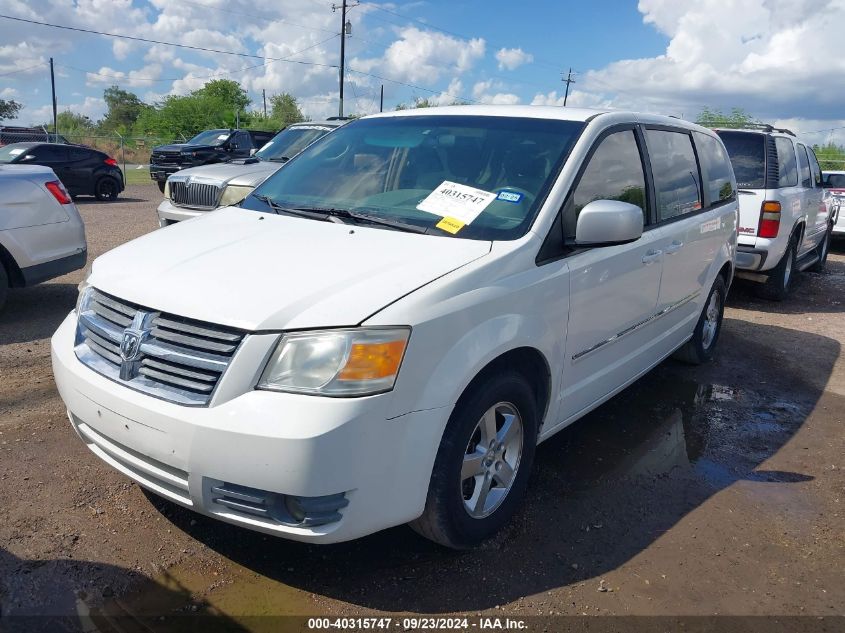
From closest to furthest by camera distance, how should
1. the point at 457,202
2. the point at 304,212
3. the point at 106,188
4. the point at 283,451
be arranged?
the point at 283,451
the point at 457,202
the point at 304,212
the point at 106,188

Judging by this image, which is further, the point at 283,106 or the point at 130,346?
the point at 283,106

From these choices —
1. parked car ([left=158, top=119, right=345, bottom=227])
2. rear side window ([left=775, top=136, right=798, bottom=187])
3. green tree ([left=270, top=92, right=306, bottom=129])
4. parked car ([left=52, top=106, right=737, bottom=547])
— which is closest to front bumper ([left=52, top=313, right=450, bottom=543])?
parked car ([left=52, top=106, right=737, bottom=547])

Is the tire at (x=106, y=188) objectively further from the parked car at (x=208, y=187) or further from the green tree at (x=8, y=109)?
the green tree at (x=8, y=109)

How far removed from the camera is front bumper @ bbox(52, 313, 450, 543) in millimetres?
2336

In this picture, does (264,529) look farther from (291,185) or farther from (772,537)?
(772,537)

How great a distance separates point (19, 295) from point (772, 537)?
23.1 ft

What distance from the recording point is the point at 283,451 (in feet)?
7.63

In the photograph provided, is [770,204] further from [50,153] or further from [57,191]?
[50,153]

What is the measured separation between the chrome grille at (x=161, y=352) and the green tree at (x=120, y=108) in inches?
3166

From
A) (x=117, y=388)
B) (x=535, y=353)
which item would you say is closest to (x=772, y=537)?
(x=535, y=353)

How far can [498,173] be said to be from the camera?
3.47 metres

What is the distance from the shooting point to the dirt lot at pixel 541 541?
2.73 metres

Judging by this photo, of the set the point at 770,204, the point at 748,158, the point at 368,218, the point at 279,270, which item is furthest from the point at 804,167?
the point at 279,270

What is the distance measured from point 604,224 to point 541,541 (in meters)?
1.45
